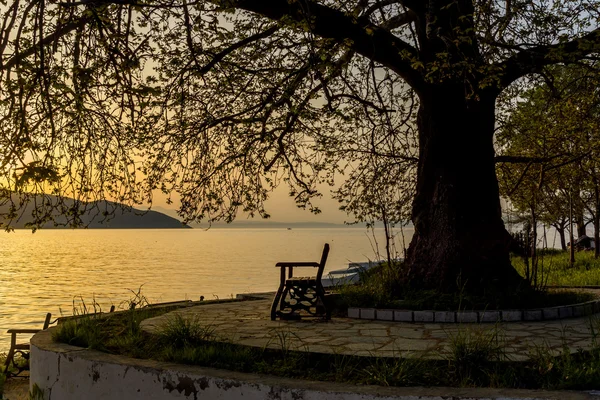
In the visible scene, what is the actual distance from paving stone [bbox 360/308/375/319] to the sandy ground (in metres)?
5.78

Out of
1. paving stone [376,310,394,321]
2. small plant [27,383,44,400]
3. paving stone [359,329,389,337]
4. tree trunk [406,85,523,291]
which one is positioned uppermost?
tree trunk [406,85,523,291]

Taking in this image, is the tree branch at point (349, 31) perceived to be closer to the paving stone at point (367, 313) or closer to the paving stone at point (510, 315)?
the paving stone at point (367, 313)

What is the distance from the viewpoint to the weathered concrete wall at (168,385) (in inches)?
188

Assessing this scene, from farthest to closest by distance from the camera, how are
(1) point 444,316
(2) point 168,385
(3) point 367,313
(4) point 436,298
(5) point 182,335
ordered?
(4) point 436,298, (3) point 367,313, (1) point 444,316, (5) point 182,335, (2) point 168,385

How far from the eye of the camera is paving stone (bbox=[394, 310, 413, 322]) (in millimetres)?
8211

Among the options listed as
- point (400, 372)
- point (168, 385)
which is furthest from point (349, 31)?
point (168, 385)

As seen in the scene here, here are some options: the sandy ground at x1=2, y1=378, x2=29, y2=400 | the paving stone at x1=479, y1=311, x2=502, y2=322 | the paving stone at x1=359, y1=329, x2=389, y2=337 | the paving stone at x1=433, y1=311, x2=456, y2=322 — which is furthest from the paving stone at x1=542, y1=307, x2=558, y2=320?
the sandy ground at x1=2, y1=378, x2=29, y2=400

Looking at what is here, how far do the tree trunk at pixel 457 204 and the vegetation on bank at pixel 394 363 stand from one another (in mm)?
3419

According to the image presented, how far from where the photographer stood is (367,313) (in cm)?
845

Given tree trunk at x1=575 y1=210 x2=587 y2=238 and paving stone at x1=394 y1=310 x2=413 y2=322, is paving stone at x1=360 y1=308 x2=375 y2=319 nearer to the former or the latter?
paving stone at x1=394 y1=310 x2=413 y2=322

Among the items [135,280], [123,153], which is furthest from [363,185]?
[135,280]

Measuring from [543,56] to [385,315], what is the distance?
181 inches

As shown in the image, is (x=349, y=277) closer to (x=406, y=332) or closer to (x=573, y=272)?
(x=573, y=272)

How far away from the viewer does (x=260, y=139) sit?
10.1 metres
